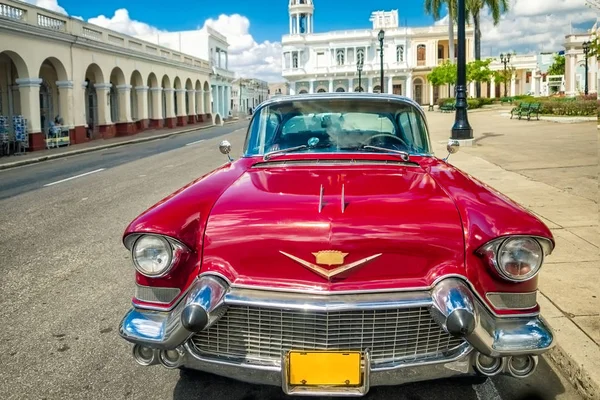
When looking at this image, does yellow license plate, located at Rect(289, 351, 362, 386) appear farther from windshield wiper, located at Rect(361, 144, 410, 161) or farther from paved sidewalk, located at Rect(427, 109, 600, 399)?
windshield wiper, located at Rect(361, 144, 410, 161)

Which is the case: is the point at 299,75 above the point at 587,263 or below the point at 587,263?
above

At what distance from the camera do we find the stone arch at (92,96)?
2889 centimetres

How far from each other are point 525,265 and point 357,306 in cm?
80

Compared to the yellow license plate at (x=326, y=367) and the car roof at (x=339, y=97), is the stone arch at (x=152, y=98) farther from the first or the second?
the yellow license plate at (x=326, y=367)

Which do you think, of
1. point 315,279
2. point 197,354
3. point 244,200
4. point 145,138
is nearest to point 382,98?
point 244,200

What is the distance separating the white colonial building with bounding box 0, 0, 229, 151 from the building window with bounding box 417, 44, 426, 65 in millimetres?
52005

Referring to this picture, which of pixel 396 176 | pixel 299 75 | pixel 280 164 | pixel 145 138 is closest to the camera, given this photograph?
pixel 396 176

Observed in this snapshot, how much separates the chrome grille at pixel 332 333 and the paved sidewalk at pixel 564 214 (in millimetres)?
1221

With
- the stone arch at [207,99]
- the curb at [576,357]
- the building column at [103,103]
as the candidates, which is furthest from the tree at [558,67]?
the curb at [576,357]

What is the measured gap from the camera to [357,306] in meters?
2.26

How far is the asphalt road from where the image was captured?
120 inches

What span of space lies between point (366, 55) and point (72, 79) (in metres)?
66.5

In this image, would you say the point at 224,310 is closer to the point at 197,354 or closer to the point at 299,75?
the point at 197,354

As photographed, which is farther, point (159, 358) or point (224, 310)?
point (159, 358)
